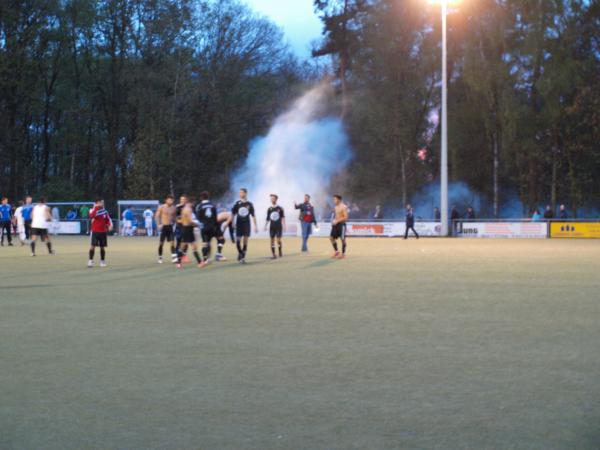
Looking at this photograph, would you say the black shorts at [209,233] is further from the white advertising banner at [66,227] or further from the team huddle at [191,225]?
the white advertising banner at [66,227]

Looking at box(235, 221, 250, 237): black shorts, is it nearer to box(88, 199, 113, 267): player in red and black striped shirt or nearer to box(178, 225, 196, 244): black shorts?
box(178, 225, 196, 244): black shorts

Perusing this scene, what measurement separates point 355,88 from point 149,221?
58.1 ft

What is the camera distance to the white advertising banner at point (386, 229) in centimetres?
4344

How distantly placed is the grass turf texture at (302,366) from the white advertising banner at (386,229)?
93.6ft

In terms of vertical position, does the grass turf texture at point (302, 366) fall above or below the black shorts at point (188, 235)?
below

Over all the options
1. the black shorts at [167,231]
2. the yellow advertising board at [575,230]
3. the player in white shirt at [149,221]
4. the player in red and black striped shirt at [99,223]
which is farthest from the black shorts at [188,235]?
the player in white shirt at [149,221]

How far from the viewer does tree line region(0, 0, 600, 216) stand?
4681 centimetres

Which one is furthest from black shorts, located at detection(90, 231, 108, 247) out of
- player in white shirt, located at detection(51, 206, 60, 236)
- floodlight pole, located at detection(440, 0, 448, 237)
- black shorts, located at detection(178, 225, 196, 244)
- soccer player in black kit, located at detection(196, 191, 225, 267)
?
player in white shirt, located at detection(51, 206, 60, 236)

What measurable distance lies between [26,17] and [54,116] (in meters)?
12.7

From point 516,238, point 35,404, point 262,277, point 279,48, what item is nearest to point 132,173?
point 279,48

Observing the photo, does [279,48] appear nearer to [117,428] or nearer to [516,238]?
[516,238]

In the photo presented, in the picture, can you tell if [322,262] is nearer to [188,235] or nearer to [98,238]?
[188,235]

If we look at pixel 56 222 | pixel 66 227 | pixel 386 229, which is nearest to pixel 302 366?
pixel 386 229

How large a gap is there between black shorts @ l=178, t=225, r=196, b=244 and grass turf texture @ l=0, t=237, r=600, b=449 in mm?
5729
